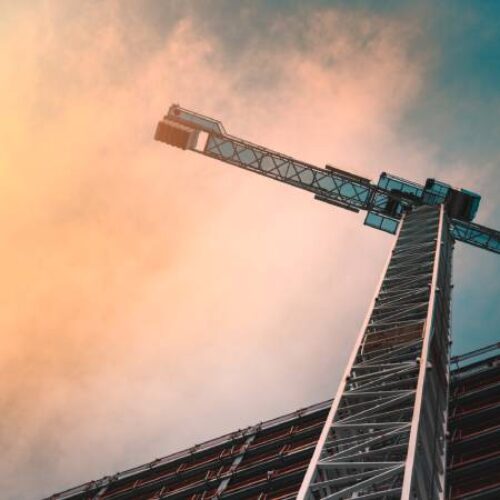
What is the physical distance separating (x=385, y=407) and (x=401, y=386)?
1.70m

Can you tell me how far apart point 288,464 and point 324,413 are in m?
3.84

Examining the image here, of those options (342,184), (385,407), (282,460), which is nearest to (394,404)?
(385,407)

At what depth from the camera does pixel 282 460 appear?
116 ft

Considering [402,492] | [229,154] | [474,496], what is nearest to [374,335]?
[474,496]

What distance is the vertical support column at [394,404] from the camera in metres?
17.0

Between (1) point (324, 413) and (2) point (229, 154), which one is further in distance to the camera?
(2) point (229, 154)

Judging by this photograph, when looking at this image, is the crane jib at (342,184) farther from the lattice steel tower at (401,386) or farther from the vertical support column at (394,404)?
the vertical support column at (394,404)

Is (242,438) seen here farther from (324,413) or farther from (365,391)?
(365,391)

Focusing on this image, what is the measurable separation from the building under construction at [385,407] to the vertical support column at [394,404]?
5cm

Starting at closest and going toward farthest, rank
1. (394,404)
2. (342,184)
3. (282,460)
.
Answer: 1. (394,404)
2. (282,460)
3. (342,184)

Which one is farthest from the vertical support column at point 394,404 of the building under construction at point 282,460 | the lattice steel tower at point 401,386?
the building under construction at point 282,460

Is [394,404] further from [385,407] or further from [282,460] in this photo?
[282,460]

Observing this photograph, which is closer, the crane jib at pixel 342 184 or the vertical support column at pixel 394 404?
the vertical support column at pixel 394 404

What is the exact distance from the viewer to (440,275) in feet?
101
